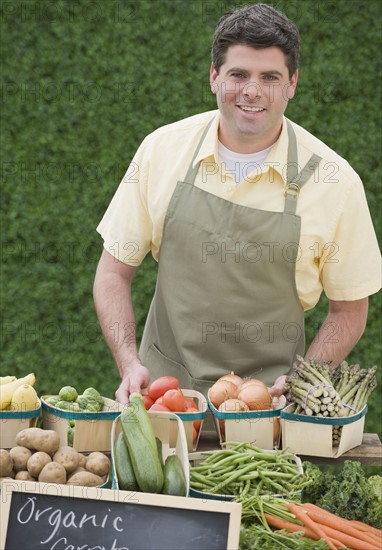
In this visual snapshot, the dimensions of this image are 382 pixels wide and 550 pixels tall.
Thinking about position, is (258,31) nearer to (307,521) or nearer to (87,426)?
(87,426)

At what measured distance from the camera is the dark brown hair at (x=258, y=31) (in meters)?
2.79

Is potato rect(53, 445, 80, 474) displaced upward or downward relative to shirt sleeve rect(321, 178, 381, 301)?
downward

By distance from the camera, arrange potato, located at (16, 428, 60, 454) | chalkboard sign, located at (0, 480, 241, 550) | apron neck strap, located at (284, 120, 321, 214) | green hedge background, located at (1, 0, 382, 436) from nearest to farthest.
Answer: chalkboard sign, located at (0, 480, 241, 550)
potato, located at (16, 428, 60, 454)
apron neck strap, located at (284, 120, 321, 214)
green hedge background, located at (1, 0, 382, 436)

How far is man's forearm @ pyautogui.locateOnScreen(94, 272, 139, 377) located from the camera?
10.5 ft

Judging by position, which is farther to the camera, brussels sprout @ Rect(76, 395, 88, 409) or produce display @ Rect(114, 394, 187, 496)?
brussels sprout @ Rect(76, 395, 88, 409)

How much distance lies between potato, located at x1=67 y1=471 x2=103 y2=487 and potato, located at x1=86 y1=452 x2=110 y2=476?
0.05 meters

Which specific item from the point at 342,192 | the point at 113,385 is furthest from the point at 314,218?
the point at 113,385

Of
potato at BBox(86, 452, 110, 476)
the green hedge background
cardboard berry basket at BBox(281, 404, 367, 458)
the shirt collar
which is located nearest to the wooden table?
cardboard berry basket at BBox(281, 404, 367, 458)

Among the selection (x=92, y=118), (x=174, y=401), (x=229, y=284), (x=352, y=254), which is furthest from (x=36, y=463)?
(x=92, y=118)

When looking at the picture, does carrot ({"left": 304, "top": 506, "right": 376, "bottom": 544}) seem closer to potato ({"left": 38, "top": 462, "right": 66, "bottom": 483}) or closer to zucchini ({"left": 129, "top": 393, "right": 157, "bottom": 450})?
zucchini ({"left": 129, "top": 393, "right": 157, "bottom": 450})

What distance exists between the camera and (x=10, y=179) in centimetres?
495

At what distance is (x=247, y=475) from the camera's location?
229 centimetres

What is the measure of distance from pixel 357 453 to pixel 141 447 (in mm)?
741

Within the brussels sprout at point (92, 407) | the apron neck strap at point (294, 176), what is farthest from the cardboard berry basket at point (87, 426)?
the apron neck strap at point (294, 176)
